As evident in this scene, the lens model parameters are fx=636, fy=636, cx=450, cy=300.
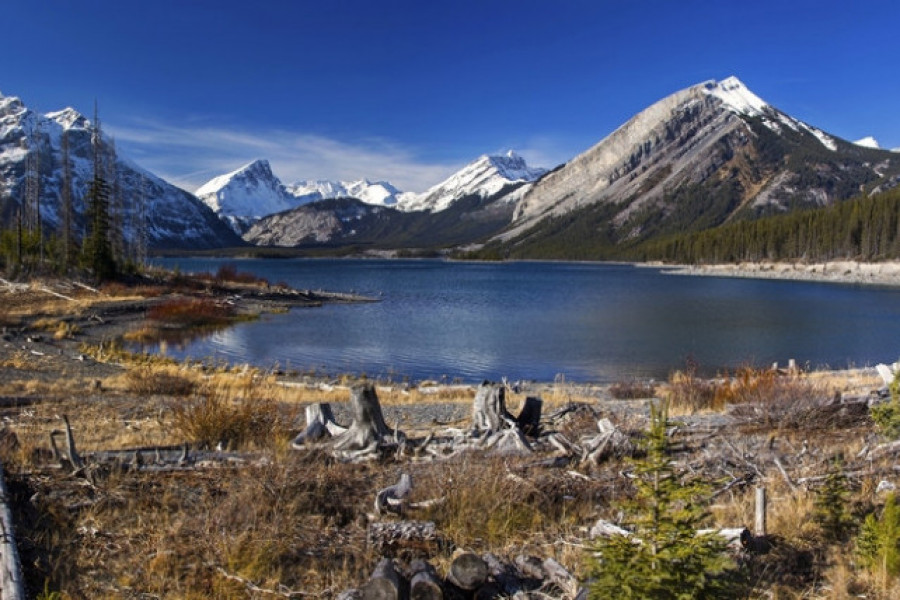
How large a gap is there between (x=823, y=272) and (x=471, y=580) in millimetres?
137568

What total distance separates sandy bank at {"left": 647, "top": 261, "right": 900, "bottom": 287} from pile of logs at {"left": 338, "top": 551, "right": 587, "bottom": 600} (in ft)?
375

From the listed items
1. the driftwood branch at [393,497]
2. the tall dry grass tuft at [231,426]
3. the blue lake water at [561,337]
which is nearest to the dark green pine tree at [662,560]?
the driftwood branch at [393,497]

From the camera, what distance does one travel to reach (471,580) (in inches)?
204

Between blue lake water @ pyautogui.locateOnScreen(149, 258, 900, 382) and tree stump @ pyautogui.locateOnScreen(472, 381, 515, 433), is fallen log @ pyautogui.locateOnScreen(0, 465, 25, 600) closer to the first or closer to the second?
tree stump @ pyautogui.locateOnScreen(472, 381, 515, 433)

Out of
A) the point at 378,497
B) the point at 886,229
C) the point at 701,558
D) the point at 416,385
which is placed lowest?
the point at 416,385

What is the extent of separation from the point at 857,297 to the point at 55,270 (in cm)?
8699

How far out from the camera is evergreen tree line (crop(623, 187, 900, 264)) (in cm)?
12812

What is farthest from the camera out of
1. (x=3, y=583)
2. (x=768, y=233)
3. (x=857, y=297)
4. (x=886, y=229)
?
(x=768, y=233)

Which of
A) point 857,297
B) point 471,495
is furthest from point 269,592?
point 857,297

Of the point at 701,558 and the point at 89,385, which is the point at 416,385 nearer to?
the point at 89,385

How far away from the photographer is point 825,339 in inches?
1668

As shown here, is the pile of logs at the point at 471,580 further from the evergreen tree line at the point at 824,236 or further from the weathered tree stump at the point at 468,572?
the evergreen tree line at the point at 824,236

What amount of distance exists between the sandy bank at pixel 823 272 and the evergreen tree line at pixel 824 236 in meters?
6.84

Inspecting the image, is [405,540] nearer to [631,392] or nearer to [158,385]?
[158,385]
